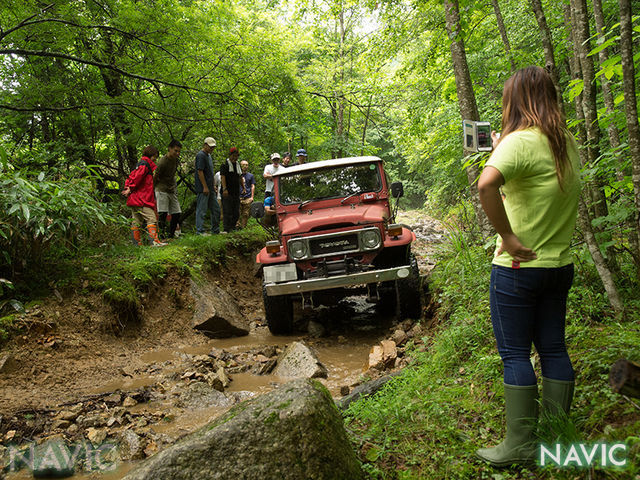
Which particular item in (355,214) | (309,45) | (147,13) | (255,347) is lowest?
(255,347)

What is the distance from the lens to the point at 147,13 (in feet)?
22.3

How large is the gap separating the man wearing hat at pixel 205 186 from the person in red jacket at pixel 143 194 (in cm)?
109

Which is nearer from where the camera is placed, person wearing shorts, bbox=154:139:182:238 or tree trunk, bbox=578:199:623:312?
tree trunk, bbox=578:199:623:312

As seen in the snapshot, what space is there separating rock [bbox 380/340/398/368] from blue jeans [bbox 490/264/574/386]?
240cm

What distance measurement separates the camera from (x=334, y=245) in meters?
5.39

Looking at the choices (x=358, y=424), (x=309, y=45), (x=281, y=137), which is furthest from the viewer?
(x=309, y=45)

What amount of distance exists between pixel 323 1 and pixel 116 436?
7947 mm

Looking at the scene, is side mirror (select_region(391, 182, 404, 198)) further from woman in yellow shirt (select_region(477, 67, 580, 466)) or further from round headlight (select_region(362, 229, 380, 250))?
woman in yellow shirt (select_region(477, 67, 580, 466))

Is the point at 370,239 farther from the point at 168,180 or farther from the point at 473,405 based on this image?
the point at 168,180

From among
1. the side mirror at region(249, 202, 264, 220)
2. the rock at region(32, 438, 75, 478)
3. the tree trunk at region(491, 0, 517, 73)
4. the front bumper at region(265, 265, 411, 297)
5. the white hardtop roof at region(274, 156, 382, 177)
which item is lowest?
the rock at region(32, 438, 75, 478)

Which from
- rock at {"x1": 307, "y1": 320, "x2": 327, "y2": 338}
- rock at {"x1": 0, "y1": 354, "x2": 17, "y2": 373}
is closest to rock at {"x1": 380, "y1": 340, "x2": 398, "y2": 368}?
rock at {"x1": 307, "y1": 320, "x2": 327, "y2": 338}

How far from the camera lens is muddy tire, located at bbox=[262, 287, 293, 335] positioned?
18.2ft

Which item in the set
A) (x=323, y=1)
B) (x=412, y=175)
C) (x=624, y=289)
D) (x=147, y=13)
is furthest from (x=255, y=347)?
(x=412, y=175)

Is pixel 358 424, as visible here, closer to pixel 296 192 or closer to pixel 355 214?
pixel 355 214
